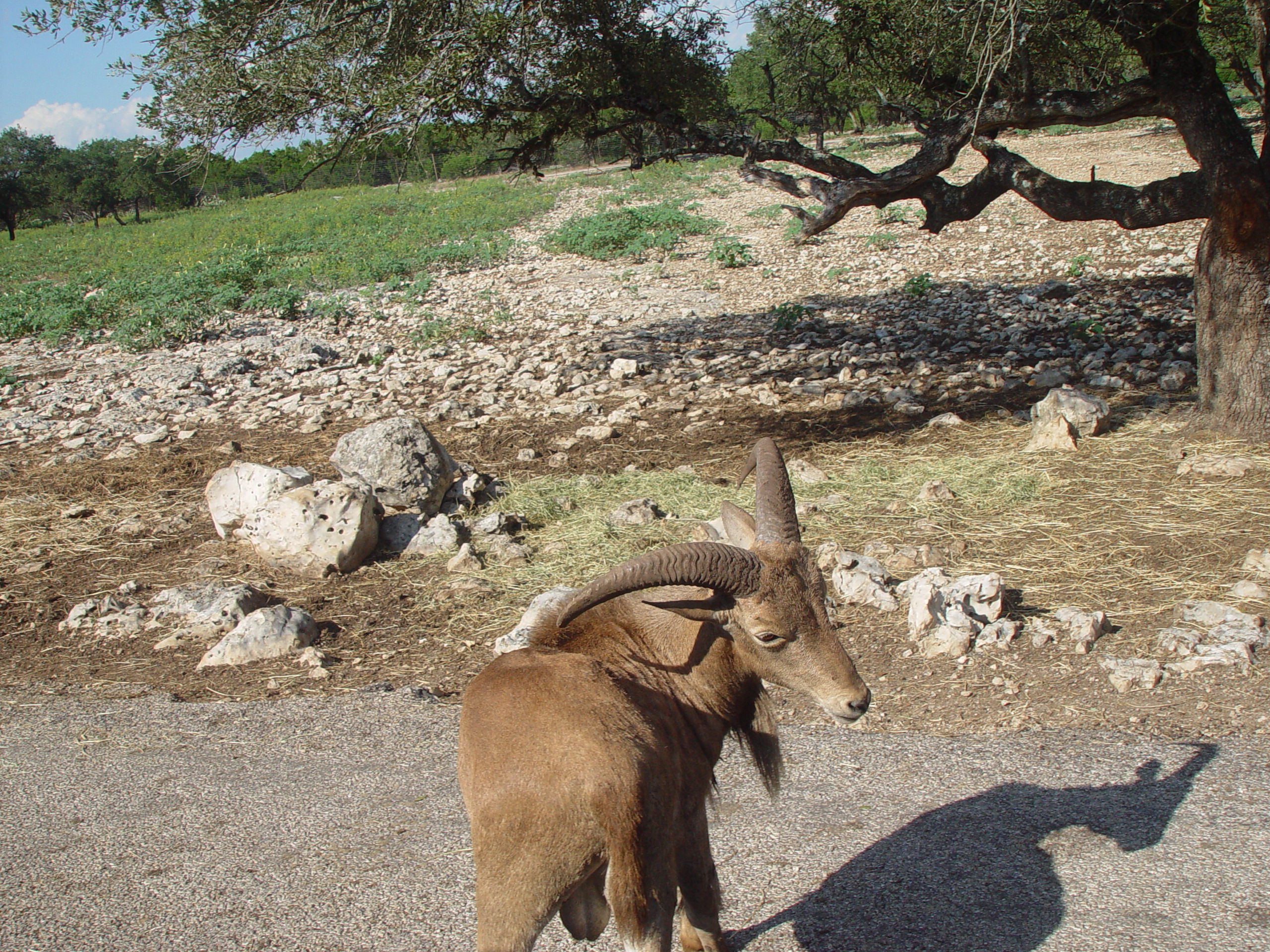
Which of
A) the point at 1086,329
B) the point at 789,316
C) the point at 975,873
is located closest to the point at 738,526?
the point at 975,873

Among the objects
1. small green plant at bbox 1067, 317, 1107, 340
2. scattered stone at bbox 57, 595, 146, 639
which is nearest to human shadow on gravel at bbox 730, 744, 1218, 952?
scattered stone at bbox 57, 595, 146, 639

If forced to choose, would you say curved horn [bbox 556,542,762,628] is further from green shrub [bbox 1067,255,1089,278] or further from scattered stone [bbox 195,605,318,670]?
green shrub [bbox 1067,255,1089,278]

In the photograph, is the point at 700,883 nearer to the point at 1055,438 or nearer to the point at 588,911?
the point at 588,911

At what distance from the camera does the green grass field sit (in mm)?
17984

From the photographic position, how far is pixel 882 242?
17734 millimetres

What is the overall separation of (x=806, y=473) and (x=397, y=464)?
3.31 metres

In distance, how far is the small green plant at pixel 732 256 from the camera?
58.8 feet

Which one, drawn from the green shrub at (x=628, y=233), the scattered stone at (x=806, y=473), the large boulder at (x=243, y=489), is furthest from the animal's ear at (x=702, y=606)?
the green shrub at (x=628, y=233)

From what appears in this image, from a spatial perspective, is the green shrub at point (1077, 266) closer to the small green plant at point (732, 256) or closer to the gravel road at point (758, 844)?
the small green plant at point (732, 256)

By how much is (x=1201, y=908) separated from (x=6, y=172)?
79.7m

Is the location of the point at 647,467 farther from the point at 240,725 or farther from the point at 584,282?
the point at 584,282

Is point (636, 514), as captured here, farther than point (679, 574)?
Yes

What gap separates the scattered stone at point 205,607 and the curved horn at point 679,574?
3.95 metres

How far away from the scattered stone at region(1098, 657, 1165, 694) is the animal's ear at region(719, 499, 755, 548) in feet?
7.77
